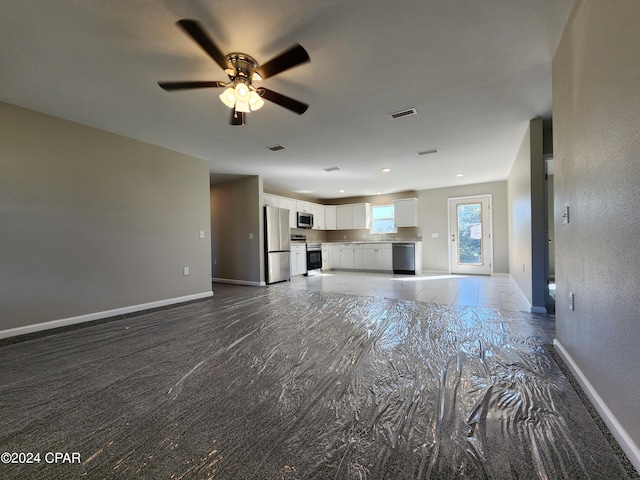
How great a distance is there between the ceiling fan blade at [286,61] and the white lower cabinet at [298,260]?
5385 millimetres

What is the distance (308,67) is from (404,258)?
6.24m

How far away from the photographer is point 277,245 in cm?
638

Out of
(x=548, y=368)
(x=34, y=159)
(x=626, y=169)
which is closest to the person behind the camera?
(x=626, y=169)

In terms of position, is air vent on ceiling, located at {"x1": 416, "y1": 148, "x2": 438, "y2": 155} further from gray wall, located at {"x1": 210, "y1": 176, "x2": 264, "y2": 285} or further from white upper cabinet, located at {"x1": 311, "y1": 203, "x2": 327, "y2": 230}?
white upper cabinet, located at {"x1": 311, "y1": 203, "x2": 327, "y2": 230}

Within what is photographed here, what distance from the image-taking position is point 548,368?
1944 millimetres

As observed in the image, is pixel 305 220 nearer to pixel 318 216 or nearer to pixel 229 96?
pixel 318 216

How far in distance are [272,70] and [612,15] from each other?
1919mm

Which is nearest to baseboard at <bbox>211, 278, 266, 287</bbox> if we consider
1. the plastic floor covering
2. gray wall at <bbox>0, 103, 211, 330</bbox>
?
gray wall at <bbox>0, 103, 211, 330</bbox>

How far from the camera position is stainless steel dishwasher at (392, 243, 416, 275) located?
7.56 m

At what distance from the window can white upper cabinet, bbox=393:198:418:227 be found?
1.02 ft

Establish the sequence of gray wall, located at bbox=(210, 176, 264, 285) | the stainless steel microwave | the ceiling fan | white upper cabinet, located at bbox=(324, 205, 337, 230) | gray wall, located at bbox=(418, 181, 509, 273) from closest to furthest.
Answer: the ceiling fan → gray wall, located at bbox=(210, 176, 264, 285) → gray wall, located at bbox=(418, 181, 509, 273) → the stainless steel microwave → white upper cabinet, located at bbox=(324, 205, 337, 230)

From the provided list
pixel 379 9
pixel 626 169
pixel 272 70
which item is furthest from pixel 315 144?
pixel 626 169

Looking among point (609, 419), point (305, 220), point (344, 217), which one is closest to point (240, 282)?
point (305, 220)

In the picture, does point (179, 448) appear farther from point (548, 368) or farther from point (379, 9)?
point (379, 9)
